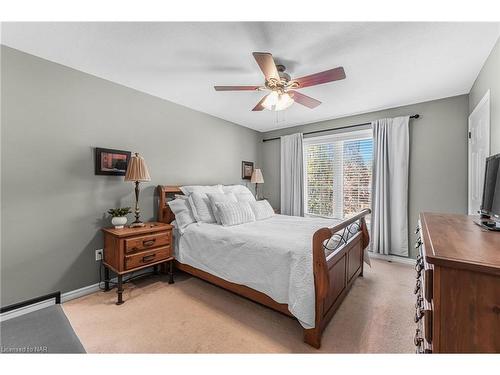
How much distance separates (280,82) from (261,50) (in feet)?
1.04

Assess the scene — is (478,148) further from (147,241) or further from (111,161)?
(111,161)

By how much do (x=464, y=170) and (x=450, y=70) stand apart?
1.41m

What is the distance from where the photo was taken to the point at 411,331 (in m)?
1.79

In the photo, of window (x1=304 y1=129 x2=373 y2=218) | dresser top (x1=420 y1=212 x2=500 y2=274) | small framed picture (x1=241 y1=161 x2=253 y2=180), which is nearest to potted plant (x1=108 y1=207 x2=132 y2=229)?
small framed picture (x1=241 y1=161 x2=253 y2=180)

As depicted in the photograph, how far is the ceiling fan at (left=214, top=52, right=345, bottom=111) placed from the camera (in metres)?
1.70

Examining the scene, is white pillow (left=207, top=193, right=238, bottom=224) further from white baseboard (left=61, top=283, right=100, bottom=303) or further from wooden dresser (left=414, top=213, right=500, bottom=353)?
wooden dresser (left=414, top=213, right=500, bottom=353)

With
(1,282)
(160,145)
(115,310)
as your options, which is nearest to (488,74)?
(160,145)

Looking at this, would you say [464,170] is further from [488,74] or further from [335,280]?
[335,280]

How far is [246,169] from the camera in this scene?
4555 millimetres

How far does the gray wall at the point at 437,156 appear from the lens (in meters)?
2.92

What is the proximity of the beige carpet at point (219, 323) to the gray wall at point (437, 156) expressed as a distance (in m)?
1.34

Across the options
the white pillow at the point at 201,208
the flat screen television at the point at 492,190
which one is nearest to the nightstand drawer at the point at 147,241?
the white pillow at the point at 201,208

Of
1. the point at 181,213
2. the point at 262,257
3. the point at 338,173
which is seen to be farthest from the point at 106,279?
the point at 338,173

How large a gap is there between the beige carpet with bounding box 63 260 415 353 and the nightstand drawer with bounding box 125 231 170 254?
0.53 metres
